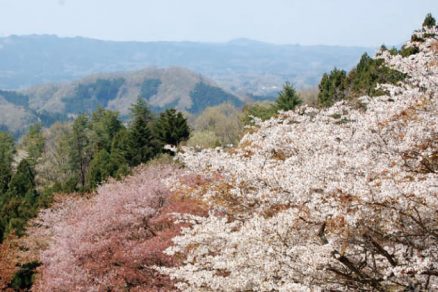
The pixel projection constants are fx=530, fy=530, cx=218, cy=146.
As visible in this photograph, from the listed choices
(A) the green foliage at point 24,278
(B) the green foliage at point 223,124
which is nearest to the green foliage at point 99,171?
(B) the green foliage at point 223,124

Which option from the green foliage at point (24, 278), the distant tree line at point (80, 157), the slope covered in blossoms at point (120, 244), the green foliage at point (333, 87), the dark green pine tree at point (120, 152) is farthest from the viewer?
the dark green pine tree at point (120, 152)

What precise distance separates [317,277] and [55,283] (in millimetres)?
11392

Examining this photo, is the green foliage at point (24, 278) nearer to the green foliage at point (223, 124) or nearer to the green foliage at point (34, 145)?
the green foliage at point (223, 124)

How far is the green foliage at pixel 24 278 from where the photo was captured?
2748 cm

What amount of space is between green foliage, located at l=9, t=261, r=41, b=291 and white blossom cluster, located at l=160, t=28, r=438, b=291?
71.0 feet

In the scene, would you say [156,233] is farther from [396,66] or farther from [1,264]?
[1,264]

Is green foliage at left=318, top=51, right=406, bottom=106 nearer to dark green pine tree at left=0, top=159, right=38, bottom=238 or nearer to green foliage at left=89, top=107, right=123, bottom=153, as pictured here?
dark green pine tree at left=0, top=159, right=38, bottom=238

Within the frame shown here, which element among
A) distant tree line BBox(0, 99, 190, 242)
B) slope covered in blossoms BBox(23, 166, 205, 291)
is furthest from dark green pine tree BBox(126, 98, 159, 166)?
slope covered in blossoms BBox(23, 166, 205, 291)

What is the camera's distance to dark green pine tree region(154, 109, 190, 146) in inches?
1758

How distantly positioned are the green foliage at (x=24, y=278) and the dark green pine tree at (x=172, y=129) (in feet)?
61.8

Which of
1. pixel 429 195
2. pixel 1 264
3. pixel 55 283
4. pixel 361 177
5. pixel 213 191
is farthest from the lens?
pixel 1 264

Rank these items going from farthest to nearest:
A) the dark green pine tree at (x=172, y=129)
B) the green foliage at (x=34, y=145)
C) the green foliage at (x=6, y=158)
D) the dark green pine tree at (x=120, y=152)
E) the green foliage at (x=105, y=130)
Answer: the green foliage at (x=34, y=145)
the green foliage at (x=105, y=130)
the green foliage at (x=6, y=158)
the dark green pine tree at (x=172, y=129)
the dark green pine tree at (x=120, y=152)

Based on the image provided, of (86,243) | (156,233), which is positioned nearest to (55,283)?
(86,243)

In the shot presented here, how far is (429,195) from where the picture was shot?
5902mm
